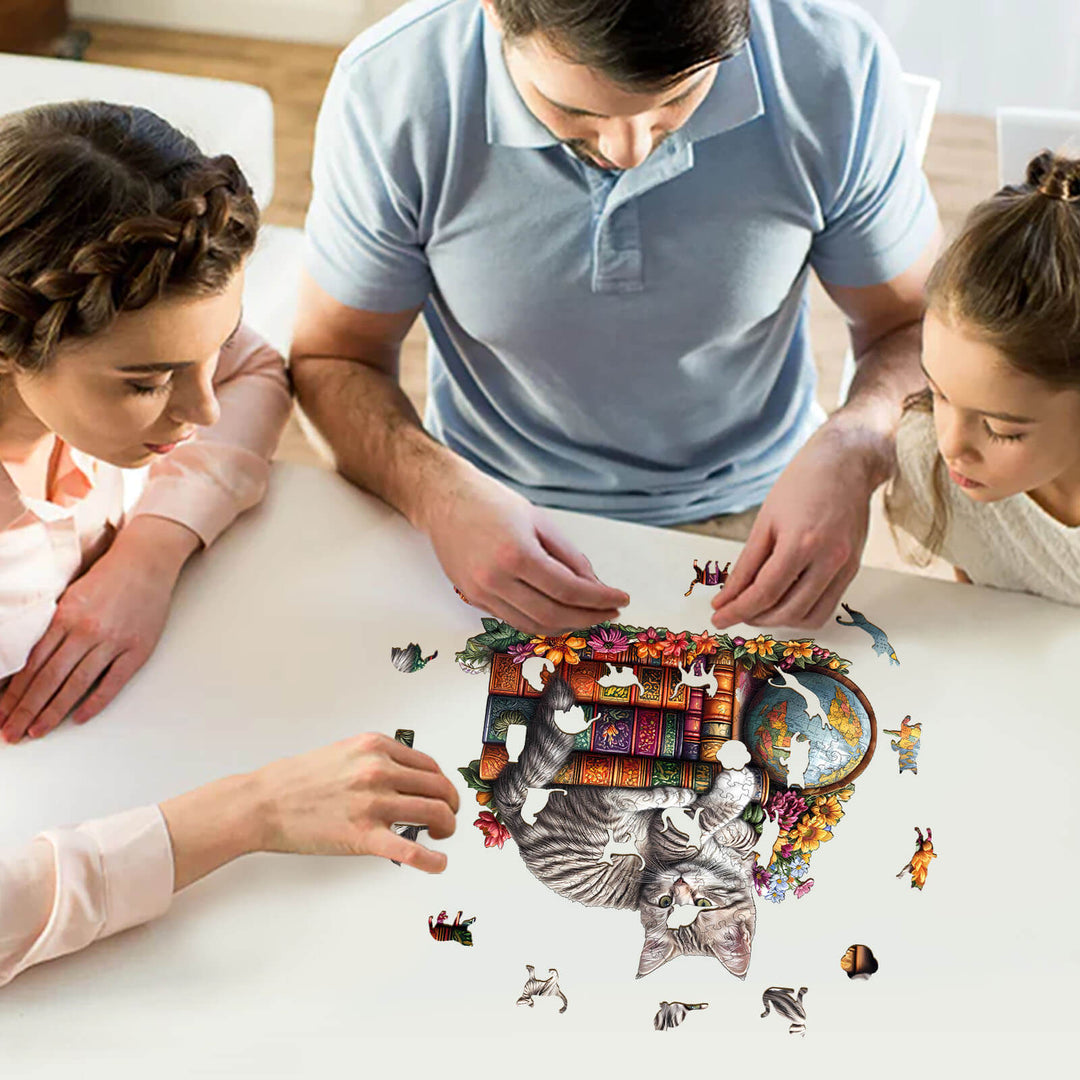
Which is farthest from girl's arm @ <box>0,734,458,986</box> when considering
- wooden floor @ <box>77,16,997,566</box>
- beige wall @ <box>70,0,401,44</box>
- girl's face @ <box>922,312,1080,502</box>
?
beige wall @ <box>70,0,401,44</box>

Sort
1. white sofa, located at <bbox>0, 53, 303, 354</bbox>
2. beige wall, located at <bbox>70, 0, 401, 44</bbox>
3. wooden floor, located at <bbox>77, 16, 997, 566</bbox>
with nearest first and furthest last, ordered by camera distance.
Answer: white sofa, located at <bbox>0, 53, 303, 354</bbox> < wooden floor, located at <bbox>77, 16, 997, 566</bbox> < beige wall, located at <bbox>70, 0, 401, 44</bbox>

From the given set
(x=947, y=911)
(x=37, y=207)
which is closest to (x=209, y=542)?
(x=37, y=207)

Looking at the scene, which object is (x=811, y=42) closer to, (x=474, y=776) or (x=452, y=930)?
(x=474, y=776)

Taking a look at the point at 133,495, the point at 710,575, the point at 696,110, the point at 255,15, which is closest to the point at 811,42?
the point at 696,110

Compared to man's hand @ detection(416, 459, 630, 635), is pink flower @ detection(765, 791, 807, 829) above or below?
below

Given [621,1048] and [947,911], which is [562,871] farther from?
[947,911]

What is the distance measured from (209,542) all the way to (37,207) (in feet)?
0.99

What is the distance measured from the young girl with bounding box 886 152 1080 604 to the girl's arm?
467 mm

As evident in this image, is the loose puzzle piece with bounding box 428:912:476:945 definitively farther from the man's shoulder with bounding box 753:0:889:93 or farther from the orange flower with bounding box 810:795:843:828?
the man's shoulder with bounding box 753:0:889:93

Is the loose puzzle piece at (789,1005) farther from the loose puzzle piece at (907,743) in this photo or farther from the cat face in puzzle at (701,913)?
the loose puzzle piece at (907,743)

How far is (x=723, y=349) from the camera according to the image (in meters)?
1.31

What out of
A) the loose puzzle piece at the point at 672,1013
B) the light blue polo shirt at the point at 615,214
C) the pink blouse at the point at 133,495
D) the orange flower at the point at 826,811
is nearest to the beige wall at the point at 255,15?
the light blue polo shirt at the point at 615,214

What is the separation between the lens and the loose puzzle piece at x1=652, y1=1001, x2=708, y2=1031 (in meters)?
0.86

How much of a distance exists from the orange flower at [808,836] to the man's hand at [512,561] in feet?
0.70
